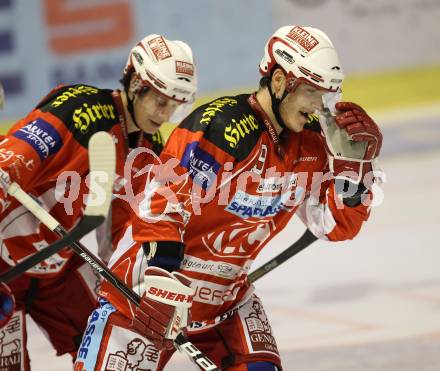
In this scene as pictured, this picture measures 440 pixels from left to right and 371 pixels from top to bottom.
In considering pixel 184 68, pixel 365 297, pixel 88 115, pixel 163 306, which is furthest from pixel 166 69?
pixel 365 297

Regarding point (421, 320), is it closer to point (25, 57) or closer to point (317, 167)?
point (317, 167)

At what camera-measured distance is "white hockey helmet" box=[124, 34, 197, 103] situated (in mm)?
3453

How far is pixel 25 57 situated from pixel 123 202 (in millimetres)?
5316

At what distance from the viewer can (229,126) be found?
294 centimetres

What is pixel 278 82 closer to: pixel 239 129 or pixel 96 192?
pixel 239 129

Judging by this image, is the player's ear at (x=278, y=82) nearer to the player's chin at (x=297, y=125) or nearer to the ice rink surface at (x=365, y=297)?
the player's chin at (x=297, y=125)

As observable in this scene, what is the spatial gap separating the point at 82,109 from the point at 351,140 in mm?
896

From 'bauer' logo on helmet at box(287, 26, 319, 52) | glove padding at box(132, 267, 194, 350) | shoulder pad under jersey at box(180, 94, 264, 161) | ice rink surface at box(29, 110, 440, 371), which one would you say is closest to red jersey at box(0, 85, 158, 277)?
shoulder pad under jersey at box(180, 94, 264, 161)

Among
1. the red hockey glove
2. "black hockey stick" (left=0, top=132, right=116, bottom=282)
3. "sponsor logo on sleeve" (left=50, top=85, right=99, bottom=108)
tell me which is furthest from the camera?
"sponsor logo on sleeve" (left=50, top=85, right=99, bottom=108)

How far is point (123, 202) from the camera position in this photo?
3684 millimetres

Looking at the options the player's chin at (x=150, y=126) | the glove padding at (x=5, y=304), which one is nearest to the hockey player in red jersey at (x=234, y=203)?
the glove padding at (x=5, y=304)

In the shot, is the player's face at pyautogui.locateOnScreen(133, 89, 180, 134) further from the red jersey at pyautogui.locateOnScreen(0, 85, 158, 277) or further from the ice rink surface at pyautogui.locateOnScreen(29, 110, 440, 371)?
the ice rink surface at pyautogui.locateOnScreen(29, 110, 440, 371)

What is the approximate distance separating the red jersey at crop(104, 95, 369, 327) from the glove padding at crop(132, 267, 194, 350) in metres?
0.11

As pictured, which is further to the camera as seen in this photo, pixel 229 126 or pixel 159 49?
pixel 159 49
